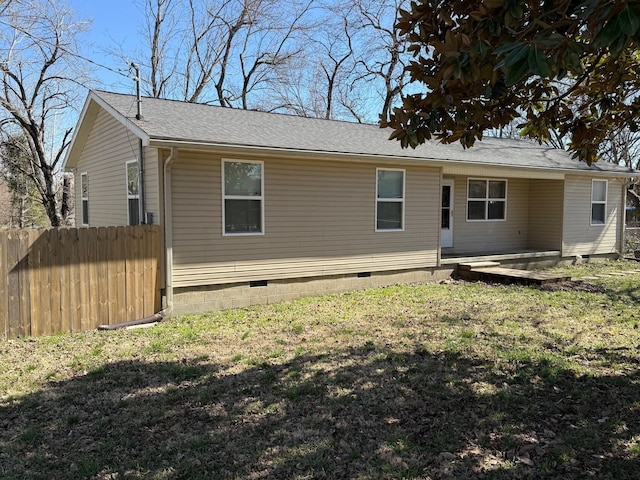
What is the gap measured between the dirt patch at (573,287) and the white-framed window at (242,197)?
6.08 meters

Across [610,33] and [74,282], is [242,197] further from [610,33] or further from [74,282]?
[610,33]

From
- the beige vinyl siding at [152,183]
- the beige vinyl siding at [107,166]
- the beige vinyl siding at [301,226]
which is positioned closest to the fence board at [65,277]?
the beige vinyl siding at [152,183]

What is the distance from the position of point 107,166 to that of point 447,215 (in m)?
8.50

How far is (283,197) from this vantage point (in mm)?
8953

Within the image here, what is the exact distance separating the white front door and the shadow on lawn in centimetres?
782

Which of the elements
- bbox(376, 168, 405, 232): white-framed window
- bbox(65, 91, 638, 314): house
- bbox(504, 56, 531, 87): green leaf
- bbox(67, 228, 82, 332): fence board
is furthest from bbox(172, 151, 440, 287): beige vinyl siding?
bbox(504, 56, 531, 87): green leaf

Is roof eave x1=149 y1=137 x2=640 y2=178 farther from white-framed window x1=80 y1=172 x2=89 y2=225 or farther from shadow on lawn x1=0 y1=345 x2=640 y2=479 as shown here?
white-framed window x1=80 y1=172 x2=89 y2=225

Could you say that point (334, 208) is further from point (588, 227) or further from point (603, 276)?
point (588, 227)

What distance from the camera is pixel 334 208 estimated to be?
31.5 ft

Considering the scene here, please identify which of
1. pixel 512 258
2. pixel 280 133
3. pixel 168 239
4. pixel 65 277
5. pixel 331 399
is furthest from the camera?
pixel 512 258

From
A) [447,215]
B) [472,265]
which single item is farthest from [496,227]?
[472,265]

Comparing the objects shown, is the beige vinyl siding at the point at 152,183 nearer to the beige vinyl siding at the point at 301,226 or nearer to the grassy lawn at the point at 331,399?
the beige vinyl siding at the point at 301,226

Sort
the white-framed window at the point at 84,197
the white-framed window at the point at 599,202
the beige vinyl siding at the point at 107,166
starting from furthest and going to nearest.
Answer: the white-framed window at the point at 599,202
the white-framed window at the point at 84,197
the beige vinyl siding at the point at 107,166

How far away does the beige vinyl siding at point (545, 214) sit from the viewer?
1374 centimetres
